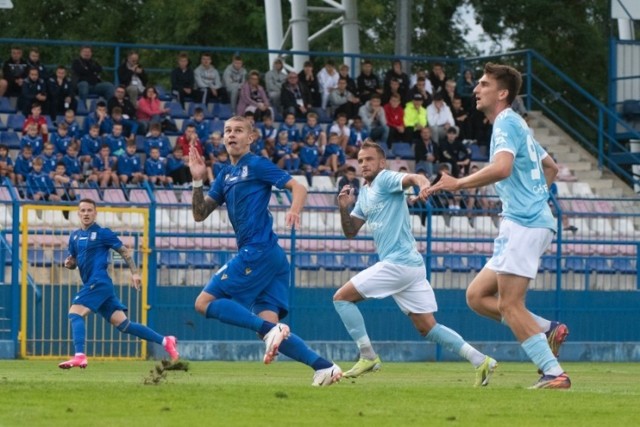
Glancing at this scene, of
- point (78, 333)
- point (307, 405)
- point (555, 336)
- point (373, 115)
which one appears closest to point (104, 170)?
point (373, 115)

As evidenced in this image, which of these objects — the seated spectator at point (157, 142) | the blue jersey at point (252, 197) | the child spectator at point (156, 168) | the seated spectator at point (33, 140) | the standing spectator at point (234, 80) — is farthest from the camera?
the standing spectator at point (234, 80)

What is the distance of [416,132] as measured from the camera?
2944 cm

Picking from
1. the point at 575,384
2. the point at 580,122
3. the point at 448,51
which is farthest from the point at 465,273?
the point at 448,51

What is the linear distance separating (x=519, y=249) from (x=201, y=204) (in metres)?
2.43

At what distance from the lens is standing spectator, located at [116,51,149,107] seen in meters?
28.2

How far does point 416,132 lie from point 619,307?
7.67 meters

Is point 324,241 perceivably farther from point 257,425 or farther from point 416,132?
point 257,425

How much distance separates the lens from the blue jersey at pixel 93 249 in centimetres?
1689

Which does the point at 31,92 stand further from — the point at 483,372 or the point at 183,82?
the point at 483,372

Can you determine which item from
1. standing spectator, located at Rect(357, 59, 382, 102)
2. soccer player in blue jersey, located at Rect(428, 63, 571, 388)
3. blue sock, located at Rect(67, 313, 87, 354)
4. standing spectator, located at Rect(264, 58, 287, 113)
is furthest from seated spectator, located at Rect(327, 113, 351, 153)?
soccer player in blue jersey, located at Rect(428, 63, 571, 388)

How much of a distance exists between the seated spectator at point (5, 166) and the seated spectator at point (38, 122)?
1.21 m

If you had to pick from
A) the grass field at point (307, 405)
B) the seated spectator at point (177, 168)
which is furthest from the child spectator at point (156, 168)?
the grass field at point (307, 405)

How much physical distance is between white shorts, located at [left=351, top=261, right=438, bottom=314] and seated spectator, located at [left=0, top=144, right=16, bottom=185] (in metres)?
11.2

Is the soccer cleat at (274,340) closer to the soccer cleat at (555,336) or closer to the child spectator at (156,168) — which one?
the soccer cleat at (555,336)
